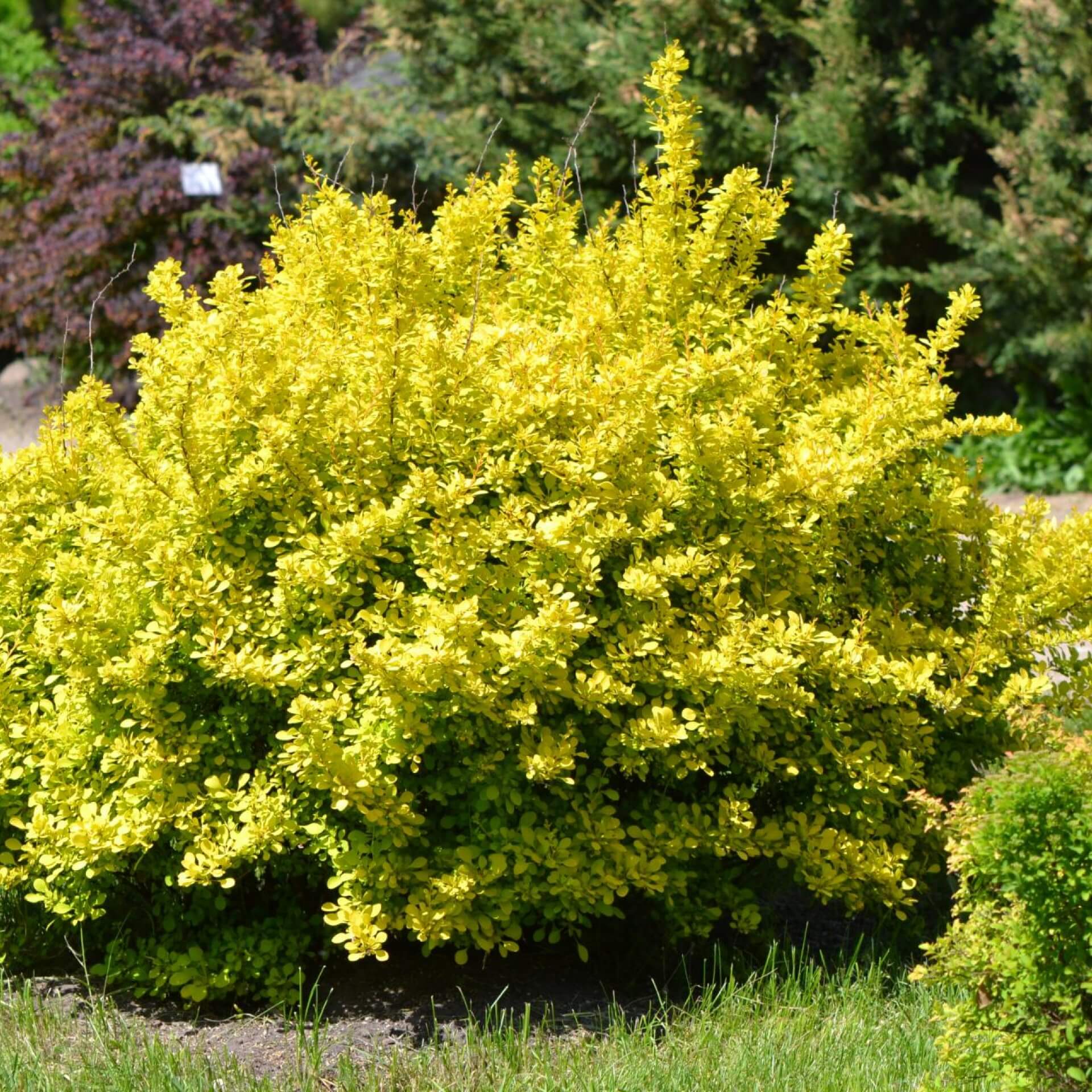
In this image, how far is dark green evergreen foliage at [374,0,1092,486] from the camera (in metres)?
8.95

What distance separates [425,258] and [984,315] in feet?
21.6

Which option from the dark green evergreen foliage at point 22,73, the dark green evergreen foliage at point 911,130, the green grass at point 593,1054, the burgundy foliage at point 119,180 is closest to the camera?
the green grass at point 593,1054

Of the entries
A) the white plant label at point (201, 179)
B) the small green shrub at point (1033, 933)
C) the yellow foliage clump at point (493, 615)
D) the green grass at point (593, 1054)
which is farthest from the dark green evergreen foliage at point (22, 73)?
the small green shrub at point (1033, 933)

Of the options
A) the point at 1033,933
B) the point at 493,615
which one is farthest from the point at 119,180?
the point at 1033,933

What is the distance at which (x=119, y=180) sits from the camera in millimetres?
11508

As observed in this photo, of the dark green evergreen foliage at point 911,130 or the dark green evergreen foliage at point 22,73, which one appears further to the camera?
the dark green evergreen foliage at point 22,73

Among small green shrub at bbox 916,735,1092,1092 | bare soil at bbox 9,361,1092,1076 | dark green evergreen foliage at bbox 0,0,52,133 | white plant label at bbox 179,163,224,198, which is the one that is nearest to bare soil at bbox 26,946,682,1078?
bare soil at bbox 9,361,1092,1076

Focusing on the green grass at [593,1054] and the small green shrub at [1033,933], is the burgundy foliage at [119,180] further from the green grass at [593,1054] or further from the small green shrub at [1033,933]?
the small green shrub at [1033,933]

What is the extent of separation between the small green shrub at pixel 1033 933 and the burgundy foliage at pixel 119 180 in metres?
9.11

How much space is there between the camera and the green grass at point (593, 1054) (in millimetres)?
3061

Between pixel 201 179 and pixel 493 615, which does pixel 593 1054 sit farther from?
pixel 201 179

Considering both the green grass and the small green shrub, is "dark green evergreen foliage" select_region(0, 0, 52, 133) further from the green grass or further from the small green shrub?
the small green shrub

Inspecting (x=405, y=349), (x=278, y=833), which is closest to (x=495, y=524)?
(x=405, y=349)

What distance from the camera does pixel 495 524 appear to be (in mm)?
3338
